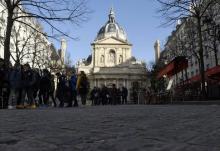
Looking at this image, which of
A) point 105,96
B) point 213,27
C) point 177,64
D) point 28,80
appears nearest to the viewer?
point 28,80

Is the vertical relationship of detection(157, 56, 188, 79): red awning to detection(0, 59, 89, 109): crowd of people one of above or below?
above

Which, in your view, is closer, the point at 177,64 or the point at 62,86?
the point at 62,86

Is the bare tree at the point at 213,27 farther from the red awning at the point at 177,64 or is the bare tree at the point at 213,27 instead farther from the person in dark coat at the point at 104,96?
the person in dark coat at the point at 104,96

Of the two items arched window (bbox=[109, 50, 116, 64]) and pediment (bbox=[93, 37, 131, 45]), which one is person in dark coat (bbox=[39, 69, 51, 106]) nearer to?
arched window (bbox=[109, 50, 116, 64])

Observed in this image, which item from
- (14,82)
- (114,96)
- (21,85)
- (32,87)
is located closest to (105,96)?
(114,96)

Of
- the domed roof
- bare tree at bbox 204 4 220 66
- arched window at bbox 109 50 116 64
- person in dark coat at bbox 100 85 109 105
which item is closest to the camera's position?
bare tree at bbox 204 4 220 66

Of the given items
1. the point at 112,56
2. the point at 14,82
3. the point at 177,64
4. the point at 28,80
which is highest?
the point at 112,56

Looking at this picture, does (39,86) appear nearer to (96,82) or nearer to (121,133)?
(121,133)

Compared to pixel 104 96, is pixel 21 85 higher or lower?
lower

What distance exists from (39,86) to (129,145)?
13.9 m

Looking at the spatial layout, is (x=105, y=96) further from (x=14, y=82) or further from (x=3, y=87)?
(x=14, y=82)

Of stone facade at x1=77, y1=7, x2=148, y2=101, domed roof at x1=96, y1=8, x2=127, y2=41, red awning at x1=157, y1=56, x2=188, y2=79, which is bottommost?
red awning at x1=157, y1=56, x2=188, y2=79

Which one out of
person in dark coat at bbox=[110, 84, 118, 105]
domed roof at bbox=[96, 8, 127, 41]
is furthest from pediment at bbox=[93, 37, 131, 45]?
person in dark coat at bbox=[110, 84, 118, 105]

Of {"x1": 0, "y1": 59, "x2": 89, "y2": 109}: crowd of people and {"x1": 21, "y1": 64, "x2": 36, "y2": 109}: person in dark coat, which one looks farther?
{"x1": 21, "y1": 64, "x2": 36, "y2": 109}: person in dark coat
